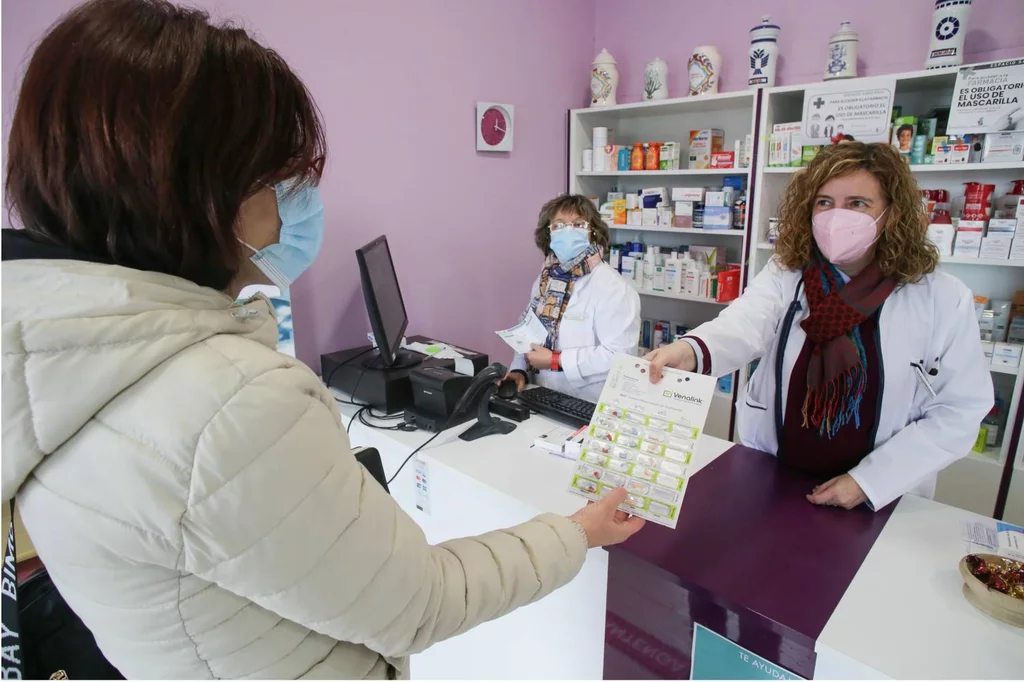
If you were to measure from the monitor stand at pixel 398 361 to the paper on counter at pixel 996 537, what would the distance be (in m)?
1.71

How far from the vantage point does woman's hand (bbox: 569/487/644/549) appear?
1.05 meters

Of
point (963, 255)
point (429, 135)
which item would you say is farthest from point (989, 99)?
point (429, 135)

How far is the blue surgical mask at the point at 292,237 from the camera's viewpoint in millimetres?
804

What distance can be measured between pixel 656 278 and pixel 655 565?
2.62 m

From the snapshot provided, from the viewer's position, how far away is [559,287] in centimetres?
254

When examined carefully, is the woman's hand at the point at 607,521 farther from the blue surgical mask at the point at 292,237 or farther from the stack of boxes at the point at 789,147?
the stack of boxes at the point at 789,147

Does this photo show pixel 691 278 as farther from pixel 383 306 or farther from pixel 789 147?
pixel 383 306

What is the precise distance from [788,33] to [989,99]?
1.10 meters

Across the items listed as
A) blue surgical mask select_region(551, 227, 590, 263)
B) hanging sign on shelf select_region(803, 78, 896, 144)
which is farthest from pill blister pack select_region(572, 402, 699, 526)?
hanging sign on shelf select_region(803, 78, 896, 144)

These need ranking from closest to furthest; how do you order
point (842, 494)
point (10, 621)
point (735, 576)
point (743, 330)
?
point (10, 621) < point (735, 576) < point (842, 494) < point (743, 330)

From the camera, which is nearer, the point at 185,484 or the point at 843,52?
the point at 185,484

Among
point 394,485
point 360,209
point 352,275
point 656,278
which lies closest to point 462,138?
point 360,209

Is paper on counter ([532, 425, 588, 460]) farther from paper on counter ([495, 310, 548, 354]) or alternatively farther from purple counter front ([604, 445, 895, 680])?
paper on counter ([495, 310, 548, 354])

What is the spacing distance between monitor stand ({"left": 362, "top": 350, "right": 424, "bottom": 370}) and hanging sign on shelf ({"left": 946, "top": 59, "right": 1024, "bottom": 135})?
247 centimetres
